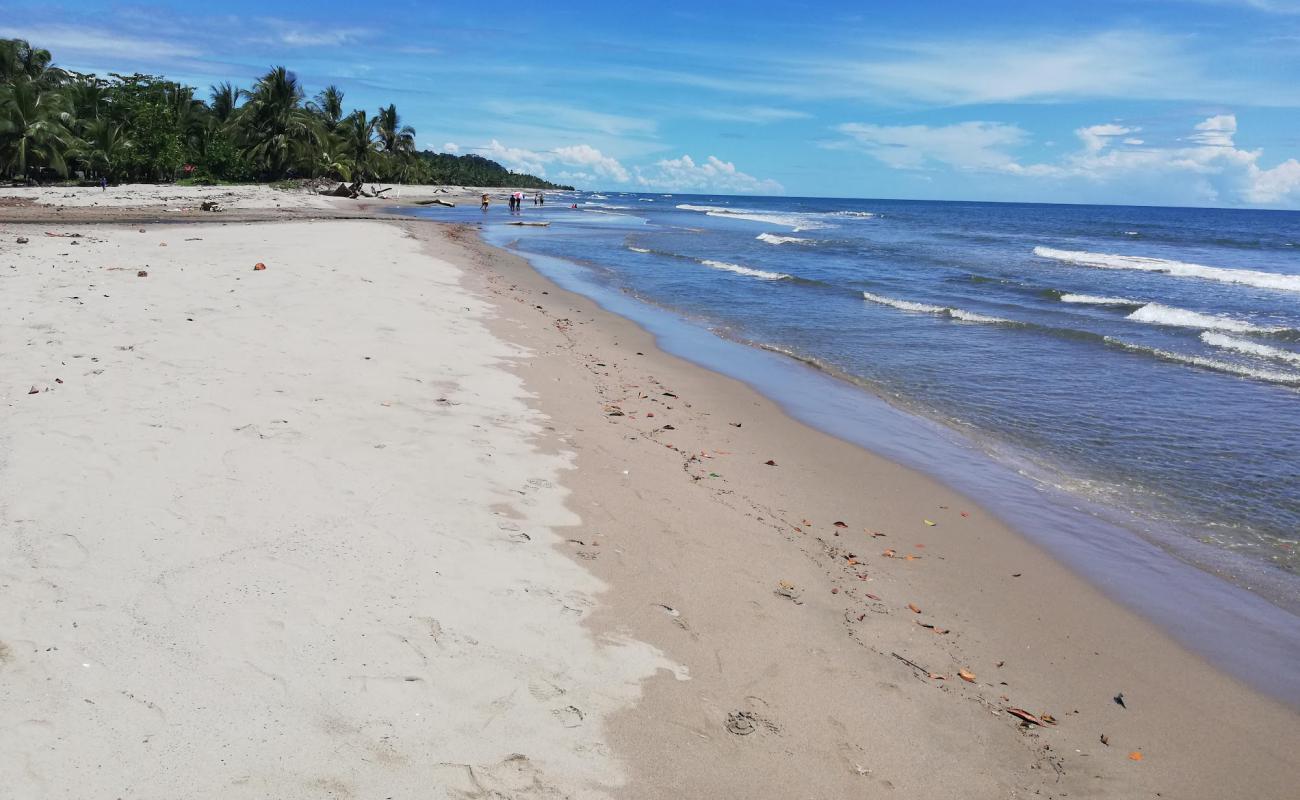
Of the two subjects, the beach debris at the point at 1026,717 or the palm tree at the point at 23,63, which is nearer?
the beach debris at the point at 1026,717

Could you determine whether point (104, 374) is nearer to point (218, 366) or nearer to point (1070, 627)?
point (218, 366)

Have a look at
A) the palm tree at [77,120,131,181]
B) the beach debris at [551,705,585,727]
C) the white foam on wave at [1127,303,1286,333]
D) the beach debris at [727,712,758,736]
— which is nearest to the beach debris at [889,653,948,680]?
the beach debris at [727,712,758,736]

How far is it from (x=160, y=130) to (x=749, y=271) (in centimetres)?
4132

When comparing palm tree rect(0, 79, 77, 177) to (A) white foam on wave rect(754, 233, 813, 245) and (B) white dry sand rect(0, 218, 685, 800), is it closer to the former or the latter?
(A) white foam on wave rect(754, 233, 813, 245)

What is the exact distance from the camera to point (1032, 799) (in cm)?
346

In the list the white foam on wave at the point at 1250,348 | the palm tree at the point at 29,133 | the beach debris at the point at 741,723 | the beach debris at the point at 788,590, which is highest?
the palm tree at the point at 29,133

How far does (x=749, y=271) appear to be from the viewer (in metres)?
27.0

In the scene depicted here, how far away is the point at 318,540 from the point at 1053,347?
1541 cm

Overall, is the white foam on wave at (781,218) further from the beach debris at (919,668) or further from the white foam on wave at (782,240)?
the beach debris at (919,668)

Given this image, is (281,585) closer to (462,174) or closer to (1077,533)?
(1077,533)

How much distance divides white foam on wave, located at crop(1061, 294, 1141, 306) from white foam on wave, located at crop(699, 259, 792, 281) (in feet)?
28.1

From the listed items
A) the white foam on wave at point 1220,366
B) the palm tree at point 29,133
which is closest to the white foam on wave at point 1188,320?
the white foam on wave at point 1220,366

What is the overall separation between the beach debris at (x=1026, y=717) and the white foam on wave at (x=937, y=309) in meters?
15.8

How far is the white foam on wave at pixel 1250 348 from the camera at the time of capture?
15.4 metres
